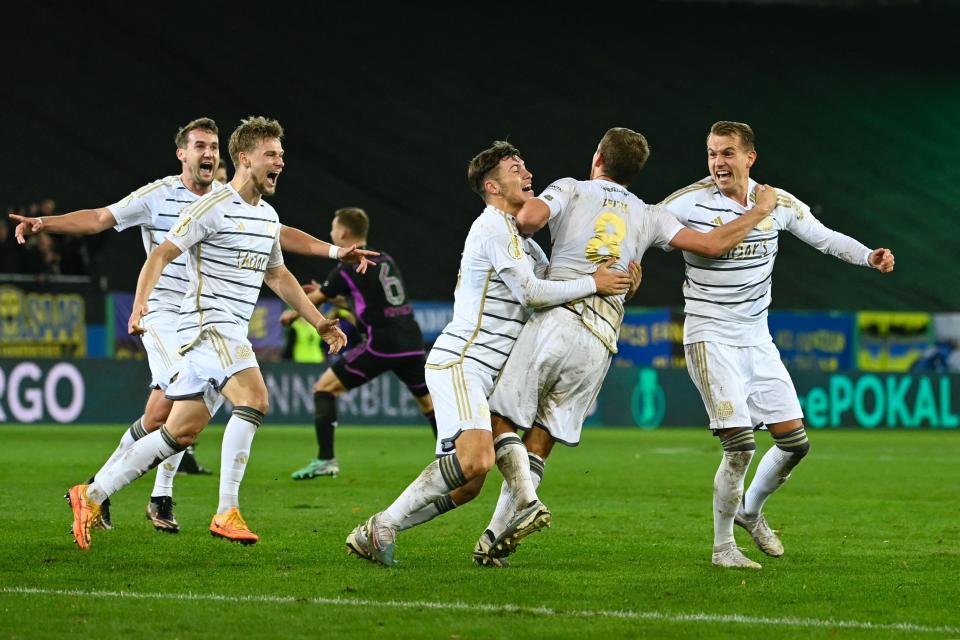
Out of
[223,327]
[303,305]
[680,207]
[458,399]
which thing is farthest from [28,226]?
[680,207]

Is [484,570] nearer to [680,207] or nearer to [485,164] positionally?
[485,164]

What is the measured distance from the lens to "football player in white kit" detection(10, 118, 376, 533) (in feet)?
27.0

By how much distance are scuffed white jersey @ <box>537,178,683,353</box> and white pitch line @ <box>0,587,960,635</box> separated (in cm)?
162

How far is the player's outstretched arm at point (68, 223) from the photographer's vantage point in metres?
7.87

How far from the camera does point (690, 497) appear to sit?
11.2 meters

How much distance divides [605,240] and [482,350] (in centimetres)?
76

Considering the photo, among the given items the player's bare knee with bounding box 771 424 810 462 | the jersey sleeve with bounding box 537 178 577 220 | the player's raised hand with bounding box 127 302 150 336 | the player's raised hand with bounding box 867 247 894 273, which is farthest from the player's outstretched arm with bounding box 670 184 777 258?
the player's raised hand with bounding box 127 302 150 336

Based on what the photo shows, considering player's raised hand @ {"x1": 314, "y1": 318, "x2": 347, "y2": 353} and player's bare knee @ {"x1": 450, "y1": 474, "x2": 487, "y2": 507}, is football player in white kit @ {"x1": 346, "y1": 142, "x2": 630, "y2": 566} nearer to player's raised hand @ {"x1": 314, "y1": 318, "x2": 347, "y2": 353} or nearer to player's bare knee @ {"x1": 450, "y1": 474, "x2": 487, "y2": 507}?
player's bare knee @ {"x1": 450, "y1": 474, "x2": 487, "y2": 507}

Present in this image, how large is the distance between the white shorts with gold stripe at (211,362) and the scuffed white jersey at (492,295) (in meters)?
1.21

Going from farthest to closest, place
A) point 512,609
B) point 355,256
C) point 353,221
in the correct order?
point 353,221
point 355,256
point 512,609

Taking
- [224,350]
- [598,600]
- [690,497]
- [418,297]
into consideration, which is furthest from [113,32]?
[598,600]

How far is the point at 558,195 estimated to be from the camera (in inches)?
269

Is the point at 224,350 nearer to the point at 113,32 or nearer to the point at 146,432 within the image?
the point at 146,432

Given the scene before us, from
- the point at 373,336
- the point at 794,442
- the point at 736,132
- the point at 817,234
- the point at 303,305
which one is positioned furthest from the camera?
the point at 373,336
